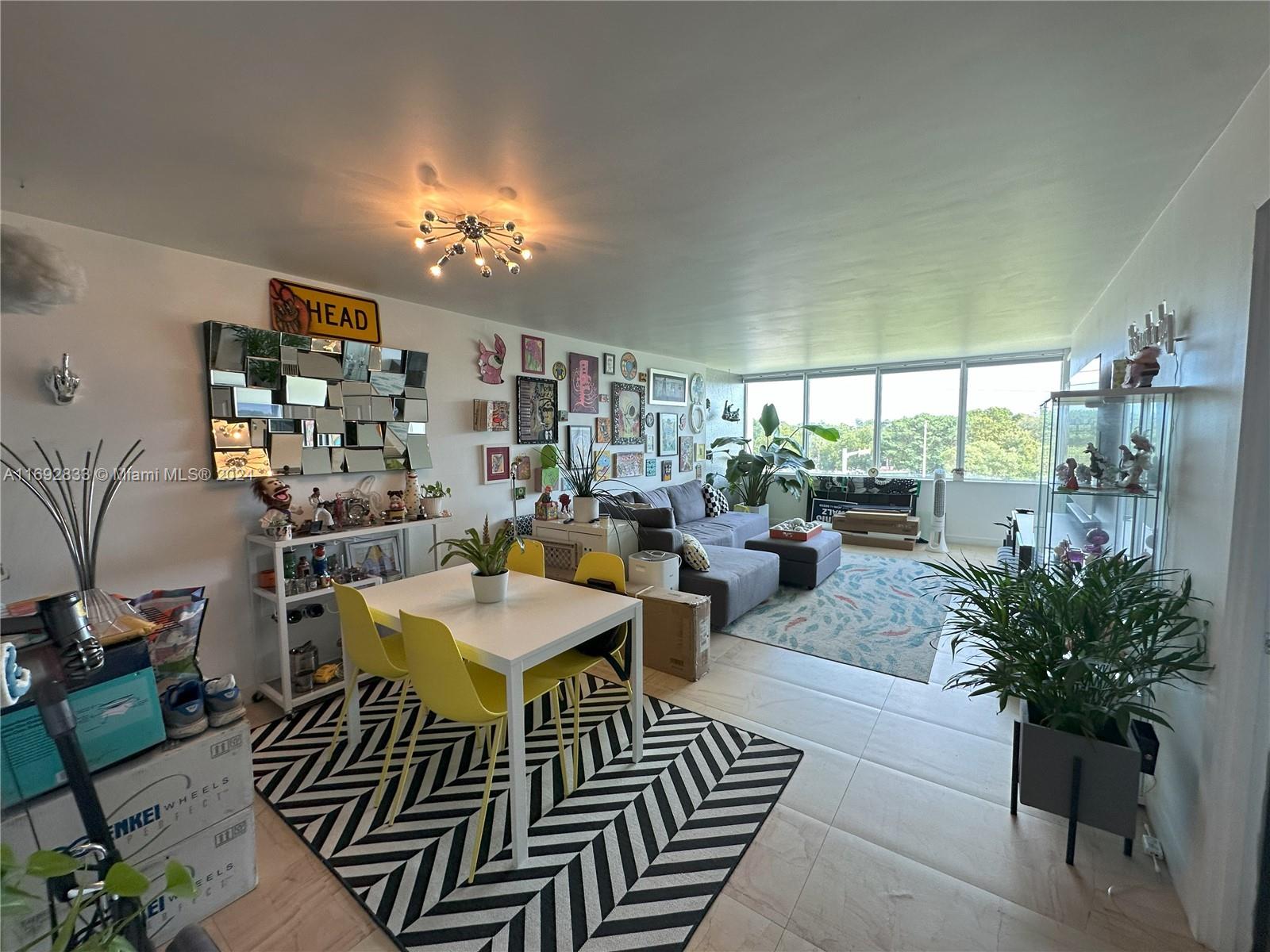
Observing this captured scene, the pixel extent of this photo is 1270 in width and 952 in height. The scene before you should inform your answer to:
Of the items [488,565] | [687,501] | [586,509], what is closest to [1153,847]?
[488,565]

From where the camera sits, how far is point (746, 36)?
3.49 feet

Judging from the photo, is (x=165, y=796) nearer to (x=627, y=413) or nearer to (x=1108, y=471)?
(x=1108, y=471)

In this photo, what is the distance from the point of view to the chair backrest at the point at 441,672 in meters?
1.61

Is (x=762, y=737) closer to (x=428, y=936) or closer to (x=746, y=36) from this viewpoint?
(x=428, y=936)

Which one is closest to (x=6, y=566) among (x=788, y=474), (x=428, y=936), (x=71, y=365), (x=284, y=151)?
(x=71, y=365)

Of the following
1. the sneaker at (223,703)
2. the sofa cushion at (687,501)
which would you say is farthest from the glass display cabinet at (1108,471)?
the sneaker at (223,703)

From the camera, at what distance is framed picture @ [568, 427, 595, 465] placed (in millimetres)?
4477

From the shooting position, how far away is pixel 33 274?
5.92 ft

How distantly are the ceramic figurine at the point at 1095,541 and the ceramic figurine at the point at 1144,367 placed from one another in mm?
694

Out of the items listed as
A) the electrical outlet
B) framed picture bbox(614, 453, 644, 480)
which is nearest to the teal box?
the electrical outlet

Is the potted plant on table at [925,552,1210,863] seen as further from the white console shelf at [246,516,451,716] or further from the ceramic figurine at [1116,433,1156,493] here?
the white console shelf at [246,516,451,716]

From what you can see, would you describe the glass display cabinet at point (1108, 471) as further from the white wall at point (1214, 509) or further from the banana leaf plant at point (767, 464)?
the banana leaf plant at point (767, 464)

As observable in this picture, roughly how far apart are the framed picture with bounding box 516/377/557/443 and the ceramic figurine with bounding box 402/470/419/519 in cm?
100

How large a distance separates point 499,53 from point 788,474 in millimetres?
6411
